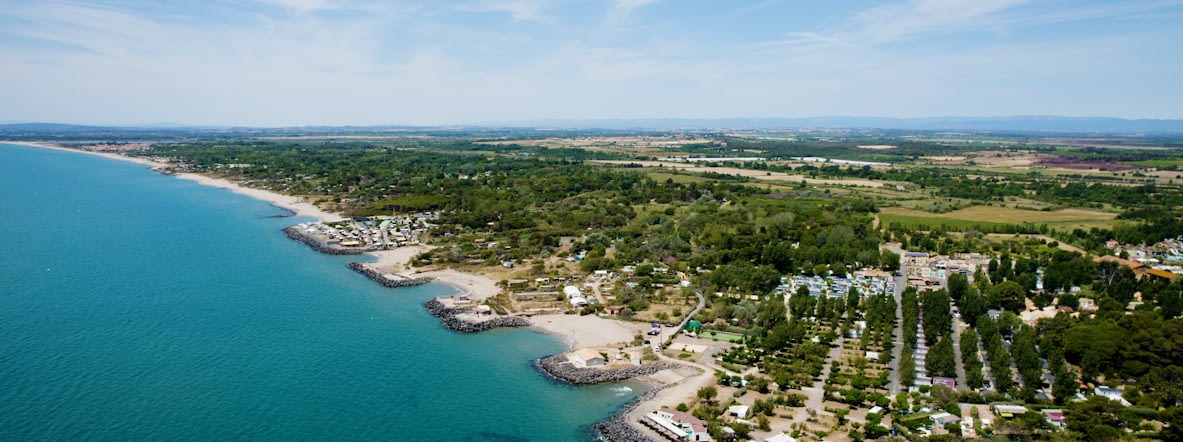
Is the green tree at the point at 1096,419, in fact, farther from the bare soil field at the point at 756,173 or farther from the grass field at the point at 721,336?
the bare soil field at the point at 756,173

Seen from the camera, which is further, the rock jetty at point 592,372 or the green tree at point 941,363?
the rock jetty at point 592,372

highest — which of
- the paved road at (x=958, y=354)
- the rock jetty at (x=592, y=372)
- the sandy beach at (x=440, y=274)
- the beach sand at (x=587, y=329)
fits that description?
the sandy beach at (x=440, y=274)

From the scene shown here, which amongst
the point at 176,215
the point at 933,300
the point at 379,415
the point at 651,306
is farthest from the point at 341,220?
the point at 933,300

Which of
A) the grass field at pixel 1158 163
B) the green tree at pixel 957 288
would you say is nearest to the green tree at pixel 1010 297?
the green tree at pixel 957 288

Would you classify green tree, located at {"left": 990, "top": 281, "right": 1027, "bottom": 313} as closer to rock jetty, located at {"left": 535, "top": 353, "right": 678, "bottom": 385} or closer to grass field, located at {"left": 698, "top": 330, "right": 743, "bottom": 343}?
grass field, located at {"left": 698, "top": 330, "right": 743, "bottom": 343}

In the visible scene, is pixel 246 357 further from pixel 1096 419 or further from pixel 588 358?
pixel 1096 419

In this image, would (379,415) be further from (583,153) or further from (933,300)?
(583,153)

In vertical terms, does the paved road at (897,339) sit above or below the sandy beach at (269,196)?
below

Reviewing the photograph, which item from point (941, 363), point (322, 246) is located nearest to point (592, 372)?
point (941, 363)
